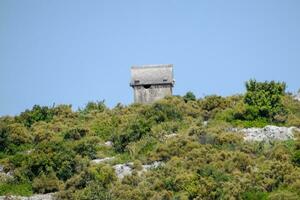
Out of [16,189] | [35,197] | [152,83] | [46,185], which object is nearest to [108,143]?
[46,185]

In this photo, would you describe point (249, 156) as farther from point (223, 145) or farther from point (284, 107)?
point (284, 107)

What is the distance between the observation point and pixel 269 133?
51.1m

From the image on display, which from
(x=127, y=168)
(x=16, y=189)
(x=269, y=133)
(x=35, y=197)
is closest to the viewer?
(x=35, y=197)

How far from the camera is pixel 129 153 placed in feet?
167

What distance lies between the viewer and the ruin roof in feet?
223

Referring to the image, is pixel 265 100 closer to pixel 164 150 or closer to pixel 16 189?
pixel 164 150

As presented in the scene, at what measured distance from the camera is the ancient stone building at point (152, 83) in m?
67.5

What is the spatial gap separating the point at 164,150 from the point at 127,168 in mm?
2698

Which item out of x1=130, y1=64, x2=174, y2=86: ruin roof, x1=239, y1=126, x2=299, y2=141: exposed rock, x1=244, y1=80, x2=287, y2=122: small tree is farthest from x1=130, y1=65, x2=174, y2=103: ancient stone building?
x1=239, y1=126, x2=299, y2=141: exposed rock

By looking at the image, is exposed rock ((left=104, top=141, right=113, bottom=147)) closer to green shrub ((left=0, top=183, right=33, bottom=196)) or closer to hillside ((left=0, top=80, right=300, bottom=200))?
hillside ((left=0, top=80, right=300, bottom=200))

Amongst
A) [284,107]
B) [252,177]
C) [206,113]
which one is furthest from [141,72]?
[252,177]

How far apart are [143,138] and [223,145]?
5.83 m

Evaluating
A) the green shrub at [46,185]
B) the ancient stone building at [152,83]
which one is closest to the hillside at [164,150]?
the green shrub at [46,185]

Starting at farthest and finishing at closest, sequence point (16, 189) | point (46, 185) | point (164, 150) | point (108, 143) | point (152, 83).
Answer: point (152, 83)
point (108, 143)
point (164, 150)
point (16, 189)
point (46, 185)
